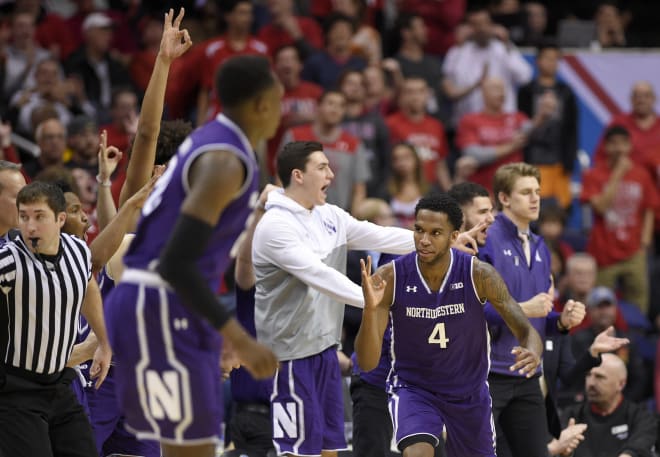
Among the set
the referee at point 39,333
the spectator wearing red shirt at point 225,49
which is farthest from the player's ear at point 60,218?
the spectator wearing red shirt at point 225,49

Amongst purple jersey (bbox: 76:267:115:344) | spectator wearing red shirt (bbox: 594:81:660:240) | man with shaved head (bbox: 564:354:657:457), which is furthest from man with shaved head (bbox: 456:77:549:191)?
purple jersey (bbox: 76:267:115:344)

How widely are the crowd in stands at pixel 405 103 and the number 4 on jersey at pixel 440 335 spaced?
361 centimetres

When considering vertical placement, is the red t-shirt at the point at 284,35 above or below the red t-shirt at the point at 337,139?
above

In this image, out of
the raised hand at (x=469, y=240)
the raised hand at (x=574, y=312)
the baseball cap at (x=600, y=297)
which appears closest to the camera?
the raised hand at (x=469, y=240)

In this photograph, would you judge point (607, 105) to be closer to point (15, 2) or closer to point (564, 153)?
point (564, 153)

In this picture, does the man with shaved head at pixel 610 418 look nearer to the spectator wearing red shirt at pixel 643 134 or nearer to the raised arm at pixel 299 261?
the raised arm at pixel 299 261

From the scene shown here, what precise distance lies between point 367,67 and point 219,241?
8.32 metres

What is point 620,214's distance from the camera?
12805 mm

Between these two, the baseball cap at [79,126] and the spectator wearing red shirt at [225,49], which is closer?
the baseball cap at [79,126]

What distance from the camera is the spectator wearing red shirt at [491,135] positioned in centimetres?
1252

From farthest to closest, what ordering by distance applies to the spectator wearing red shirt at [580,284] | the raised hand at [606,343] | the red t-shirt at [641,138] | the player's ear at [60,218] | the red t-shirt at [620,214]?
the red t-shirt at [641,138]
the red t-shirt at [620,214]
the spectator wearing red shirt at [580,284]
the raised hand at [606,343]
the player's ear at [60,218]

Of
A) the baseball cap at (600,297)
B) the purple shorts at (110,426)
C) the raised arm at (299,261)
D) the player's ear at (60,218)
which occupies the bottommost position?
the purple shorts at (110,426)

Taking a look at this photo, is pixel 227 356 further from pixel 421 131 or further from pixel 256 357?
pixel 421 131

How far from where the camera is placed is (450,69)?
13.7m
